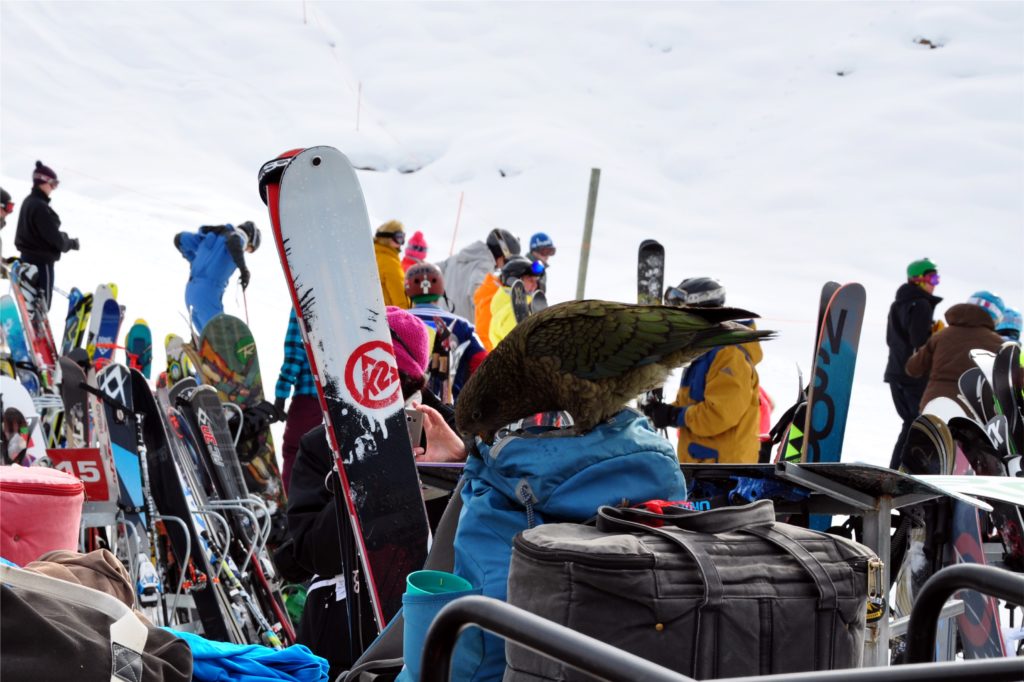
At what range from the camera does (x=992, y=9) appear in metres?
40.0

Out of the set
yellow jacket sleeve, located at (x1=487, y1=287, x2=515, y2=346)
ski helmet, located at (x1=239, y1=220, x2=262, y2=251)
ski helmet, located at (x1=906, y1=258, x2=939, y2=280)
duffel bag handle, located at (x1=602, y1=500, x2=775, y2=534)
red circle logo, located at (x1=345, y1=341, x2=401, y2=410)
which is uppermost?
ski helmet, located at (x1=906, y1=258, x2=939, y2=280)

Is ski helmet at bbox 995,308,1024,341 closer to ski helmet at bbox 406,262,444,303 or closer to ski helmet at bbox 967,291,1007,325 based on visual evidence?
ski helmet at bbox 967,291,1007,325

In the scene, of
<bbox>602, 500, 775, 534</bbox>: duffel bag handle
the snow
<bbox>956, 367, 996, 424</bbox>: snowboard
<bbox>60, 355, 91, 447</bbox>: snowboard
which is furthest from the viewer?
the snow

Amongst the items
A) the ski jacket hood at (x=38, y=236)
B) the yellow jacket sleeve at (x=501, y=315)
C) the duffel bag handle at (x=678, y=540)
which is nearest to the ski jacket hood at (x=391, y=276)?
the yellow jacket sleeve at (x=501, y=315)

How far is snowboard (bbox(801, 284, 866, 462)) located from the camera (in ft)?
15.3

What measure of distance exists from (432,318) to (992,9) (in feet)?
138

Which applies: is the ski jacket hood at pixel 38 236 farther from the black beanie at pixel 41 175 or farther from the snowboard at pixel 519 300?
the snowboard at pixel 519 300

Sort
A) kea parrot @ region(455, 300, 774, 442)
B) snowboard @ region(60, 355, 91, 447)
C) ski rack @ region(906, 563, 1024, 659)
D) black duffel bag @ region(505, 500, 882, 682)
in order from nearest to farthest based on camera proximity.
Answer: ski rack @ region(906, 563, 1024, 659) → black duffel bag @ region(505, 500, 882, 682) → kea parrot @ region(455, 300, 774, 442) → snowboard @ region(60, 355, 91, 447)

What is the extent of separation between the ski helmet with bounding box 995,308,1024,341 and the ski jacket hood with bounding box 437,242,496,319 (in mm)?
4184

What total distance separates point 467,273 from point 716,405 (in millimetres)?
4970

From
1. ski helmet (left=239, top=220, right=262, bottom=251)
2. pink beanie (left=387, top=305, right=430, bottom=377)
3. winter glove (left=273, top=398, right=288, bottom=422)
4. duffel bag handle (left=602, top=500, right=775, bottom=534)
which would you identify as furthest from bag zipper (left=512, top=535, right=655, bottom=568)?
ski helmet (left=239, top=220, right=262, bottom=251)

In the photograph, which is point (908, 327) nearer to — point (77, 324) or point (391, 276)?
point (391, 276)

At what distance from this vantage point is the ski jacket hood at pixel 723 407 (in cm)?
463

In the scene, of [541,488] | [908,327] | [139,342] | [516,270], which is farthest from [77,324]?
[541,488]
